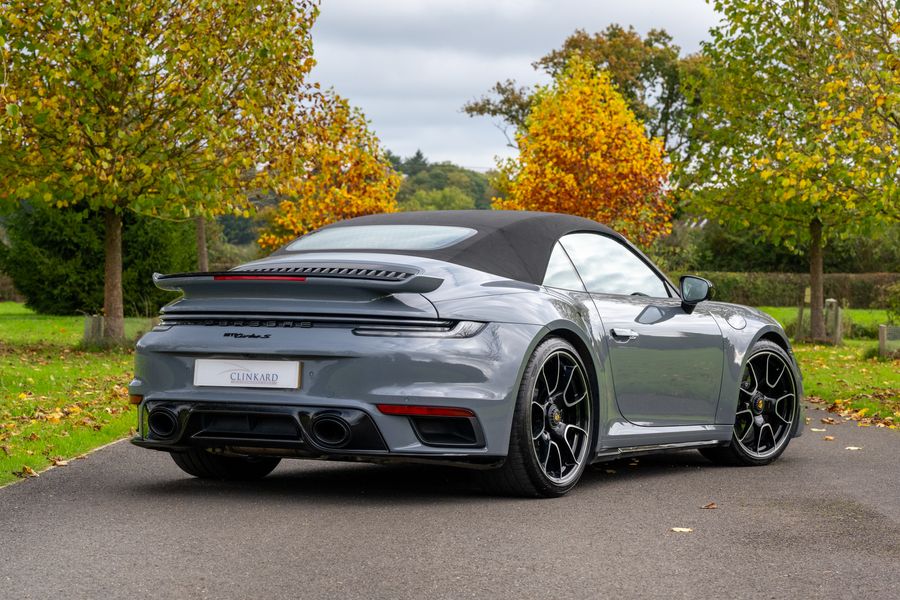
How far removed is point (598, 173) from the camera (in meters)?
31.4

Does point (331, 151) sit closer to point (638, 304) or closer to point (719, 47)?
point (719, 47)

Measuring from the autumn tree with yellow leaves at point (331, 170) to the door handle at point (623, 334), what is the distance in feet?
46.5

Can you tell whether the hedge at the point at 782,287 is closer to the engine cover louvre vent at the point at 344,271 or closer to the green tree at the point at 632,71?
the green tree at the point at 632,71

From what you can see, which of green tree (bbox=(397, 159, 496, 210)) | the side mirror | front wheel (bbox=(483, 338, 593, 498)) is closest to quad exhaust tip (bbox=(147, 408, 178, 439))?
front wheel (bbox=(483, 338, 593, 498))

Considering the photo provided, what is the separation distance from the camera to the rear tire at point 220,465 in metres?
7.18

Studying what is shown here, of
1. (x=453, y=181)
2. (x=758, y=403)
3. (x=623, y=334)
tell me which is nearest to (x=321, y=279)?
(x=623, y=334)

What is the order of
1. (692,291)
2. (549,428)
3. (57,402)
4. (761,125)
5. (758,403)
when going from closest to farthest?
(549,428) → (692,291) → (758,403) → (57,402) → (761,125)

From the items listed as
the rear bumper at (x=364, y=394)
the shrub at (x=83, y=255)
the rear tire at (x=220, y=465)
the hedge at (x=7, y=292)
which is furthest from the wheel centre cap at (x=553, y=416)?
the hedge at (x=7, y=292)

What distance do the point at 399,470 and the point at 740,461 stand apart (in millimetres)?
2176

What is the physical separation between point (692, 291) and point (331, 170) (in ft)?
68.9

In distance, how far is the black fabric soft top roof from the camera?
22.1ft

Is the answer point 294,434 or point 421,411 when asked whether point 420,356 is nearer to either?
point 421,411

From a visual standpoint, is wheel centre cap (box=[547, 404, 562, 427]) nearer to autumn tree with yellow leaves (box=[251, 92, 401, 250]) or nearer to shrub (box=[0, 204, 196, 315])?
autumn tree with yellow leaves (box=[251, 92, 401, 250])

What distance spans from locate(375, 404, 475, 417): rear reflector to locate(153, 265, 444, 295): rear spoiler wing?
527mm
